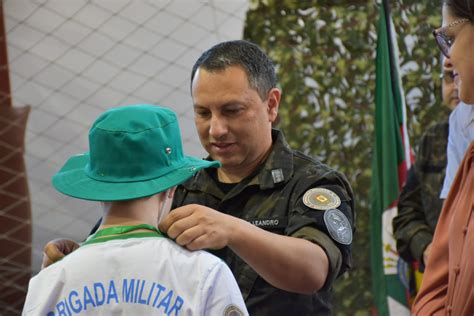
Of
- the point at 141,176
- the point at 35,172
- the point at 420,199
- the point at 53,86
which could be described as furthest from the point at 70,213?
the point at 141,176

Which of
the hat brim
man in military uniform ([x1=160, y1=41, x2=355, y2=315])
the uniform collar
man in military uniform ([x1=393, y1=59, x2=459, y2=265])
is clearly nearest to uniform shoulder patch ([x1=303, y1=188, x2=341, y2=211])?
man in military uniform ([x1=160, y1=41, x2=355, y2=315])

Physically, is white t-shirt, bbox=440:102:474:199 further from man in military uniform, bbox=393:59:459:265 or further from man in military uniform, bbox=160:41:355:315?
man in military uniform, bbox=393:59:459:265

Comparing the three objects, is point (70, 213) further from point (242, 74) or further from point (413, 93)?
point (242, 74)

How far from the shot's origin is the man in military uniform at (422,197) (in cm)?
343

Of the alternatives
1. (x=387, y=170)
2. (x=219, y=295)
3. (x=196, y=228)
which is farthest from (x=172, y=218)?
(x=387, y=170)

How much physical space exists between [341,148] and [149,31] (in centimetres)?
106

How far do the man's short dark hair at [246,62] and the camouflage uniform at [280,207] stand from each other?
0.55 feet

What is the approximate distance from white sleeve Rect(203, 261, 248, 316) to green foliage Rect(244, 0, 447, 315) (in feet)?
7.87

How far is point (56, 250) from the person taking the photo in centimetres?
185

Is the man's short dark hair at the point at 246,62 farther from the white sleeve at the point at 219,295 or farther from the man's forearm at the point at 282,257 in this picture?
the white sleeve at the point at 219,295

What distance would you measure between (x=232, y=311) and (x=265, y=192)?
0.60m

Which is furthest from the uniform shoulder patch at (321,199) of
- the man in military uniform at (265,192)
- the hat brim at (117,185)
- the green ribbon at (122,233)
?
the green ribbon at (122,233)

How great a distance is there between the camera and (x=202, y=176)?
231cm

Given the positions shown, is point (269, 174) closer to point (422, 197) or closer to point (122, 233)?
point (122, 233)
